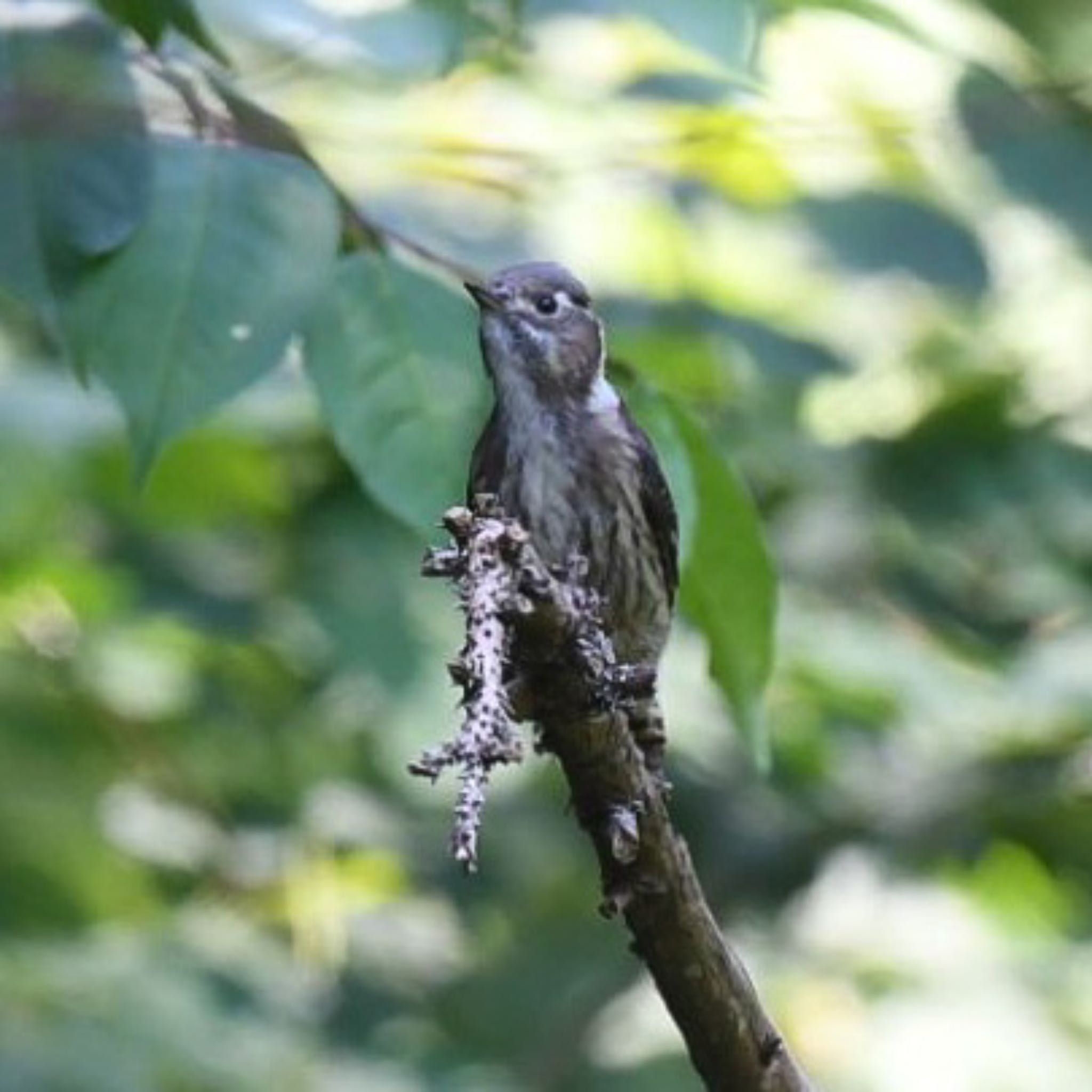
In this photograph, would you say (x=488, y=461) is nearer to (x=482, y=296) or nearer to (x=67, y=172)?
(x=482, y=296)

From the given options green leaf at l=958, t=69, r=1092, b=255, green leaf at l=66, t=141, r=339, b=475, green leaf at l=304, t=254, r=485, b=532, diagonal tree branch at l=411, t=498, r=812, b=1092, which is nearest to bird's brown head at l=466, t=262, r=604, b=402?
green leaf at l=304, t=254, r=485, b=532

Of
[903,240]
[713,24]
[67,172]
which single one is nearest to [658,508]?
[713,24]

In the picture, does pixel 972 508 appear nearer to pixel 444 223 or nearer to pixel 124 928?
pixel 444 223

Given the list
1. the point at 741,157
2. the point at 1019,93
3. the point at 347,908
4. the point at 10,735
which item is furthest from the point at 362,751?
the point at 1019,93

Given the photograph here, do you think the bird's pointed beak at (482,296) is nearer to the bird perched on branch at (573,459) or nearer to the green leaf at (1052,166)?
the bird perched on branch at (573,459)

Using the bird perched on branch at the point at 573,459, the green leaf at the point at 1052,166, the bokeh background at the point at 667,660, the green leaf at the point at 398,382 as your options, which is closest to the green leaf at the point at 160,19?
the green leaf at the point at 398,382

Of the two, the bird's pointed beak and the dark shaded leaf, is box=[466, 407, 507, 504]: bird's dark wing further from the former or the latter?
the dark shaded leaf
